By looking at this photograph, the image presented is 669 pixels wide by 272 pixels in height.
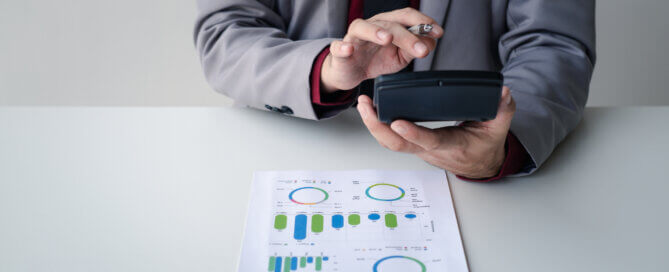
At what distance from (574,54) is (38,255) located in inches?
36.7

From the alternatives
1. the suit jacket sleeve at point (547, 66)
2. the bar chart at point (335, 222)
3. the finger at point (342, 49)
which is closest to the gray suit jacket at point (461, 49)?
the suit jacket sleeve at point (547, 66)

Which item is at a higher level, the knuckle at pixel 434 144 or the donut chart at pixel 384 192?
the knuckle at pixel 434 144

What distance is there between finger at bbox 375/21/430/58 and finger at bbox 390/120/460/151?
100mm

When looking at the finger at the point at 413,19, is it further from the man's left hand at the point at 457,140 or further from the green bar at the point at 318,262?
the green bar at the point at 318,262

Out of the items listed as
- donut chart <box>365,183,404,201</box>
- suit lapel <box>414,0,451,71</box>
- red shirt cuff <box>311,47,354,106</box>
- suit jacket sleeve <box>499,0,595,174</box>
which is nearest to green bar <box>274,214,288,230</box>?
donut chart <box>365,183,404,201</box>

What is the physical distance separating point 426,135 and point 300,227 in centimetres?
19

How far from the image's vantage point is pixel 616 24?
191 cm

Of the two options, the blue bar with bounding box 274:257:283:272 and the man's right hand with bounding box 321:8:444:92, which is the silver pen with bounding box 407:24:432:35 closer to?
the man's right hand with bounding box 321:8:444:92

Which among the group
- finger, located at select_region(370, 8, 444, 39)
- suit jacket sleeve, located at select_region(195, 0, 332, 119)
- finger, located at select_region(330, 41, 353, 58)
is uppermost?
suit jacket sleeve, located at select_region(195, 0, 332, 119)

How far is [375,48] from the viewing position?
719 mm

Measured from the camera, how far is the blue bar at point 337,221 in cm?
58

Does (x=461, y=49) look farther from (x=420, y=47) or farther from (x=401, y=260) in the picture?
(x=401, y=260)

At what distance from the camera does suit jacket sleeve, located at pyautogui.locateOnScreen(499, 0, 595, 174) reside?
707mm

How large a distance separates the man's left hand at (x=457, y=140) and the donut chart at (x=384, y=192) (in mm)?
63
